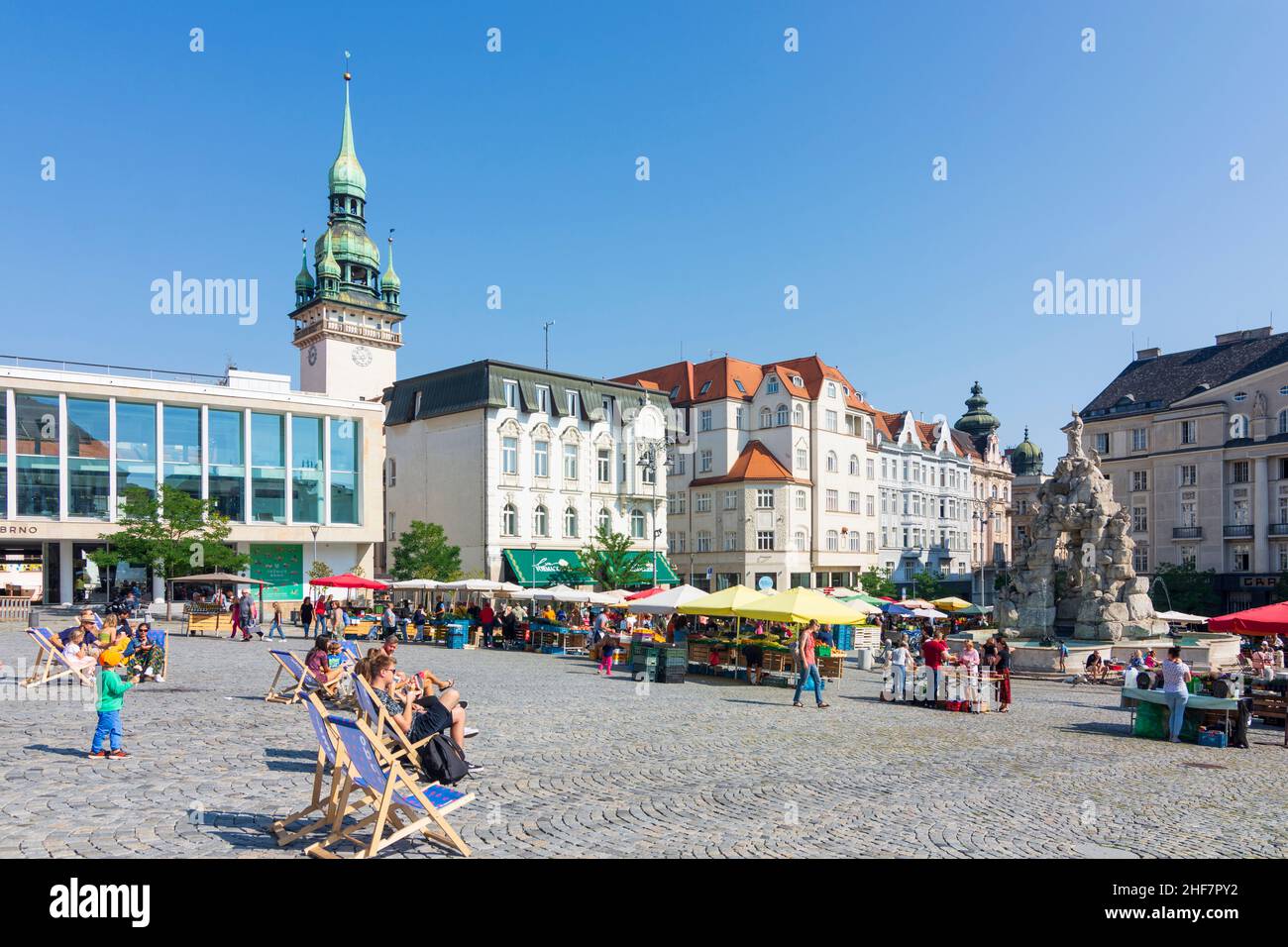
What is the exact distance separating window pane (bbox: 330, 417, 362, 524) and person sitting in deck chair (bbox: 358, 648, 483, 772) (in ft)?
145

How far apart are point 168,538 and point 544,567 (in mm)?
21020

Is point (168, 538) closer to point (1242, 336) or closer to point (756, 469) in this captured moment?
point (756, 469)

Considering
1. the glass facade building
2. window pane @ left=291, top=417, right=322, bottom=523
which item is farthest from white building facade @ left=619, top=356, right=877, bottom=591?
window pane @ left=291, top=417, right=322, bottom=523

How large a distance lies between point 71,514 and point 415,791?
46.8 m

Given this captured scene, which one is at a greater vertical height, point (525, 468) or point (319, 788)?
point (525, 468)

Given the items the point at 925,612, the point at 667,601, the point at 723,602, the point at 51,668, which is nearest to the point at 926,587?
the point at 925,612

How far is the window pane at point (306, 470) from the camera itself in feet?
171

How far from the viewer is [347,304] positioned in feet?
300

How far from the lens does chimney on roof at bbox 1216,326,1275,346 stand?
76.3m

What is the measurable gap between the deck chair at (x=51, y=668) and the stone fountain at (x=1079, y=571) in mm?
28200

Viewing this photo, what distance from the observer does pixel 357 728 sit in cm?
687

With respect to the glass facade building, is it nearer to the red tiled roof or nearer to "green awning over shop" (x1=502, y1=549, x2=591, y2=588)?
"green awning over shop" (x1=502, y1=549, x2=591, y2=588)
